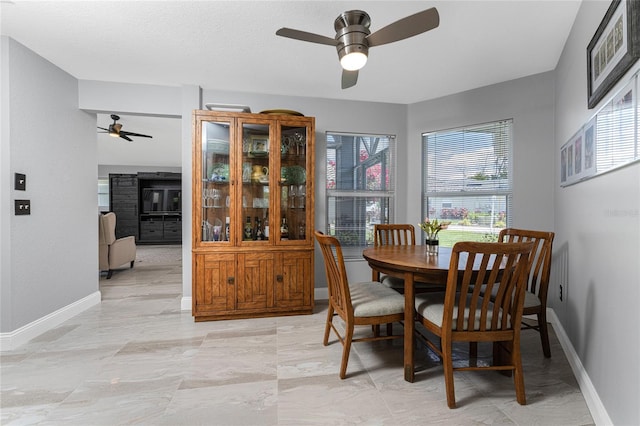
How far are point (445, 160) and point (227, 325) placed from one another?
314 centimetres

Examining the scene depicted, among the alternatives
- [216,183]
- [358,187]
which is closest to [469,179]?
[358,187]

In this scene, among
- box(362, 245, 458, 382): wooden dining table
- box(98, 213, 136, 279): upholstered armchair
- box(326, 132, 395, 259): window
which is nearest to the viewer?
box(362, 245, 458, 382): wooden dining table

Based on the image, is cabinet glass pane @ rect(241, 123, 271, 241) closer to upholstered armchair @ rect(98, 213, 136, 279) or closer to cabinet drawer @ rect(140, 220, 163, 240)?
upholstered armchair @ rect(98, 213, 136, 279)

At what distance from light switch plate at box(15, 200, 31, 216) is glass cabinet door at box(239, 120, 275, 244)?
1793mm

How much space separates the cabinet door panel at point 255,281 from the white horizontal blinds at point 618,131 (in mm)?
2635

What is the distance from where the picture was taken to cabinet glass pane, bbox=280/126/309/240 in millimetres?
3168

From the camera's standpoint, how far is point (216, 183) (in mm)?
3100

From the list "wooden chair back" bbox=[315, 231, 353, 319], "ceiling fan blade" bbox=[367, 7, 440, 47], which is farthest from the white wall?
"wooden chair back" bbox=[315, 231, 353, 319]

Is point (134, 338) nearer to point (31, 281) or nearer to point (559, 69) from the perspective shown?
point (31, 281)

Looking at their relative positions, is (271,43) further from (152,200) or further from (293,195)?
(152,200)

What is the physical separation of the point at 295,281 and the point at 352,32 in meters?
2.30

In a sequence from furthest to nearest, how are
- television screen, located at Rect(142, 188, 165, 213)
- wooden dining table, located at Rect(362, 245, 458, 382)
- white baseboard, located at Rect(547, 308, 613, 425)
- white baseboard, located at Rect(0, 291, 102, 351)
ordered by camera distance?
television screen, located at Rect(142, 188, 165, 213) < white baseboard, located at Rect(0, 291, 102, 351) < wooden dining table, located at Rect(362, 245, 458, 382) < white baseboard, located at Rect(547, 308, 613, 425)

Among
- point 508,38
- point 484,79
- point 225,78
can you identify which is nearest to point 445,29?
point 508,38

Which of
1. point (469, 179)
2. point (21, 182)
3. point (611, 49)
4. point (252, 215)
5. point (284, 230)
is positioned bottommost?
point (284, 230)
